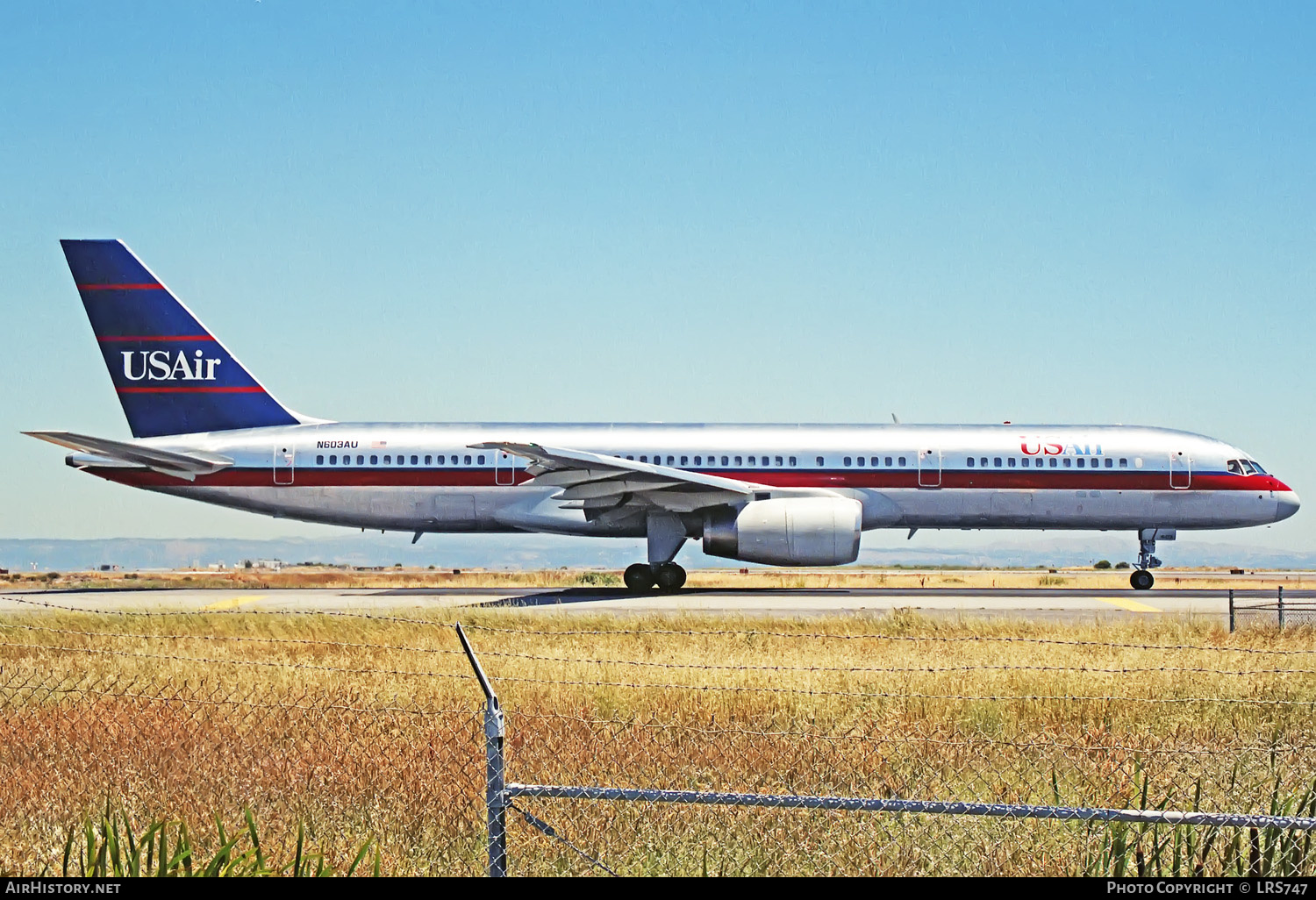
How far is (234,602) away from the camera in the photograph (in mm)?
24266

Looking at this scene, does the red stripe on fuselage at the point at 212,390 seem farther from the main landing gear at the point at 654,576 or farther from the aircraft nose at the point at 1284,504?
the aircraft nose at the point at 1284,504

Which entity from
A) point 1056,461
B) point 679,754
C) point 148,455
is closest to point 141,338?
point 148,455

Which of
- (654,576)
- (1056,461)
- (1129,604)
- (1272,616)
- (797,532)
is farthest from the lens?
(1056,461)

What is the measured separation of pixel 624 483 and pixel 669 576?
2.62 meters

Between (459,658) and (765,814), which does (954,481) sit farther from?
(765,814)

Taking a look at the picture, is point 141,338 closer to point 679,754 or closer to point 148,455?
point 148,455

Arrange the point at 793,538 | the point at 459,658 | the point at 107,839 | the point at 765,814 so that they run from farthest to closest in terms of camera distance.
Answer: the point at 793,538, the point at 459,658, the point at 765,814, the point at 107,839

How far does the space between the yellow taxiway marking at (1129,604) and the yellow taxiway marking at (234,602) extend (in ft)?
52.5

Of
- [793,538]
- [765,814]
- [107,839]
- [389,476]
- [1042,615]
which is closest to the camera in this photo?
[107,839]

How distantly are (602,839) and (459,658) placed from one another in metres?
7.10

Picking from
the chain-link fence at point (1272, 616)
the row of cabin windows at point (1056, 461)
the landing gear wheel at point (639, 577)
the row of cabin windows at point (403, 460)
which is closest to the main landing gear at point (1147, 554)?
the row of cabin windows at point (1056, 461)

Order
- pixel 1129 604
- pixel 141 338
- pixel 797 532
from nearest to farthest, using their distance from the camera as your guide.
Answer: pixel 1129 604 < pixel 797 532 < pixel 141 338

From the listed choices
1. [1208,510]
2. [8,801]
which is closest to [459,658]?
[8,801]

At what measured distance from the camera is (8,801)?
24.9 ft
